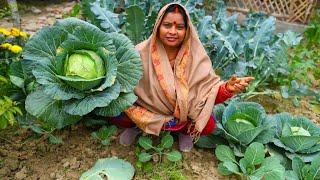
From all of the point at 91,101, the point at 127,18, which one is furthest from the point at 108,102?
the point at 127,18

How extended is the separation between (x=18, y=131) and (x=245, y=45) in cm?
→ 213

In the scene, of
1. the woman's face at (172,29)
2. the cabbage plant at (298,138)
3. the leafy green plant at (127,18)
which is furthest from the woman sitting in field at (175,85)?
the leafy green plant at (127,18)

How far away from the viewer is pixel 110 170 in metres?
2.52

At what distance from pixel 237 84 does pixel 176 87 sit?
0.39 m

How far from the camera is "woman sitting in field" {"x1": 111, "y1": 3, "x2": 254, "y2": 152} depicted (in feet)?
8.30

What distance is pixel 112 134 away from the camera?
2.87m

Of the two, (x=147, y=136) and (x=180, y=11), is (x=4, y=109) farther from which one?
(x=180, y=11)

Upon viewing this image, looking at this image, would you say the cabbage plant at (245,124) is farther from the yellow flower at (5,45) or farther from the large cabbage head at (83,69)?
the yellow flower at (5,45)

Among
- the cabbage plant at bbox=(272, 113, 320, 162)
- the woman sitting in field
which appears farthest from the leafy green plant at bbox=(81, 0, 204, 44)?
the cabbage plant at bbox=(272, 113, 320, 162)

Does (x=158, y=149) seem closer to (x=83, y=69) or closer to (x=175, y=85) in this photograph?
(x=175, y=85)

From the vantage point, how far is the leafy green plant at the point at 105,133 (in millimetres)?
2785

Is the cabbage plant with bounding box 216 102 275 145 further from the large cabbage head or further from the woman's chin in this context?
the large cabbage head

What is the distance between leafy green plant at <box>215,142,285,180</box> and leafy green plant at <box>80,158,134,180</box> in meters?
0.63

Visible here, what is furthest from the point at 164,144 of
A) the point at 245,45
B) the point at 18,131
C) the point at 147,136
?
the point at 245,45
